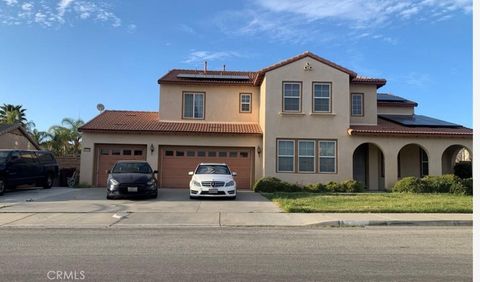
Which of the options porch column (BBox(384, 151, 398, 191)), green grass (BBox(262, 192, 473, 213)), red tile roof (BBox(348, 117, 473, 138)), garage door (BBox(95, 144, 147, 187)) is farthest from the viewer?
garage door (BBox(95, 144, 147, 187))

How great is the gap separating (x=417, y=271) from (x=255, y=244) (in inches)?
121

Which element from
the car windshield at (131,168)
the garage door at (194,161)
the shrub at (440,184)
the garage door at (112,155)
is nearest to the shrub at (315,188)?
the garage door at (194,161)

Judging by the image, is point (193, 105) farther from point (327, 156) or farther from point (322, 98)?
point (327, 156)

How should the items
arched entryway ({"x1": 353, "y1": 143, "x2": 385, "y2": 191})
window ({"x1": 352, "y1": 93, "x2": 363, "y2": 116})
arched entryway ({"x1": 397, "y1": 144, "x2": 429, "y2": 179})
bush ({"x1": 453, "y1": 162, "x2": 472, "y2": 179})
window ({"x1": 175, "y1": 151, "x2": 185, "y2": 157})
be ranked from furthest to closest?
bush ({"x1": 453, "y1": 162, "x2": 472, "y2": 179}) < arched entryway ({"x1": 397, "y1": 144, "x2": 429, "y2": 179}) < window ({"x1": 352, "y1": 93, "x2": 363, "y2": 116}) < arched entryway ({"x1": 353, "y1": 143, "x2": 385, "y2": 191}) < window ({"x1": 175, "y1": 151, "x2": 185, "y2": 157})

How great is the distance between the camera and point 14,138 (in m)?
28.1

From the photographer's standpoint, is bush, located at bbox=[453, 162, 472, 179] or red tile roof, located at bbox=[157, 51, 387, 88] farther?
bush, located at bbox=[453, 162, 472, 179]

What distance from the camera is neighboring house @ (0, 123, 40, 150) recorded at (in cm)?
2652

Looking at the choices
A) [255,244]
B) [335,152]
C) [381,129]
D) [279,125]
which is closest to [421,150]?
[381,129]

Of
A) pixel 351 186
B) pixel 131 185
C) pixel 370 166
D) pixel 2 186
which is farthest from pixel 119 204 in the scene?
pixel 370 166

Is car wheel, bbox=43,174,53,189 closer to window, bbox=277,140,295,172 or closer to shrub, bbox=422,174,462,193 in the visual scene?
window, bbox=277,140,295,172

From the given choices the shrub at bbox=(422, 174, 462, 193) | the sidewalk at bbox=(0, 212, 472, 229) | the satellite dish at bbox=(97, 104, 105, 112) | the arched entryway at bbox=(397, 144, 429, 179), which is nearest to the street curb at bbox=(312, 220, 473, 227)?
the sidewalk at bbox=(0, 212, 472, 229)

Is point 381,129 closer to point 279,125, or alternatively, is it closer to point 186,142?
point 279,125

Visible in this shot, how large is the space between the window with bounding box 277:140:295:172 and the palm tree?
96.8ft

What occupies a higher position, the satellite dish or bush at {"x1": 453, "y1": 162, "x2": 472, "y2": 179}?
the satellite dish
